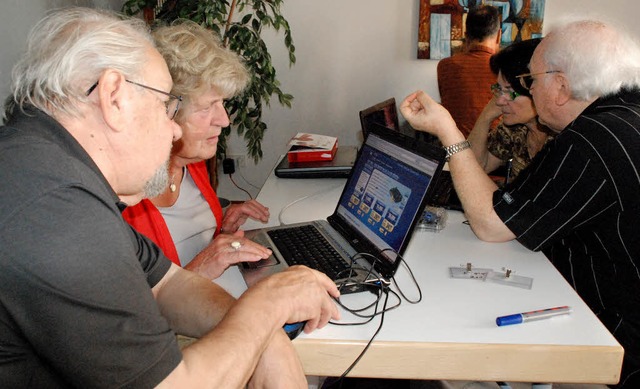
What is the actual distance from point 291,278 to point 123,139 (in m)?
0.40

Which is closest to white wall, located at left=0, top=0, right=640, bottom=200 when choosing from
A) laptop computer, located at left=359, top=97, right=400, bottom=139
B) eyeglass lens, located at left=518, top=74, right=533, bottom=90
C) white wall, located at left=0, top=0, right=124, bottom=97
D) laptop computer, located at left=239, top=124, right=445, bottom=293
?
laptop computer, located at left=359, top=97, right=400, bottom=139

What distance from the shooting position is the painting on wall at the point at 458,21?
3629mm

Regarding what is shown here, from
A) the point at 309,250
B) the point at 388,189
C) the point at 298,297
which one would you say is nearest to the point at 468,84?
the point at 388,189

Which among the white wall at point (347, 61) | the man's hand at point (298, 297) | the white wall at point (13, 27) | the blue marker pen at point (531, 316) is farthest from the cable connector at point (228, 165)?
the blue marker pen at point (531, 316)

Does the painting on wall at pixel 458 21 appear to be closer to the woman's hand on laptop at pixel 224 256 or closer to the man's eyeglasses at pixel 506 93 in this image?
the man's eyeglasses at pixel 506 93

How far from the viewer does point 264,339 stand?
834 mm

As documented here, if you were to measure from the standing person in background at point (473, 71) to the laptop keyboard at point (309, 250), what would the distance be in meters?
1.84

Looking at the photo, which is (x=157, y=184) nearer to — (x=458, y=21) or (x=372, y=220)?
(x=372, y=220)

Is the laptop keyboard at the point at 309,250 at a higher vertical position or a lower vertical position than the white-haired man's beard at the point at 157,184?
lower

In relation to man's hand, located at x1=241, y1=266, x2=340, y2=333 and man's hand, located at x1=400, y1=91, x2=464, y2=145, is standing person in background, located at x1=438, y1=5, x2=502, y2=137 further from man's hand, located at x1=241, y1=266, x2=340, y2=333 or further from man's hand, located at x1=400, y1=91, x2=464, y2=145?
man's hand, located at x1=241, y1=266, x2=340, y2=333

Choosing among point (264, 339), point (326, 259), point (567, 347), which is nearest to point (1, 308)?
point (264, 339)

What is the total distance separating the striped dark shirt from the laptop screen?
308 millimetres

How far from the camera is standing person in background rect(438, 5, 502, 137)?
300 cm

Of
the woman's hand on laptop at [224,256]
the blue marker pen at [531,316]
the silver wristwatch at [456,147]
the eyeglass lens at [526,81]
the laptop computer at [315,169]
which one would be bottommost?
the laptop computer at [315,169]
